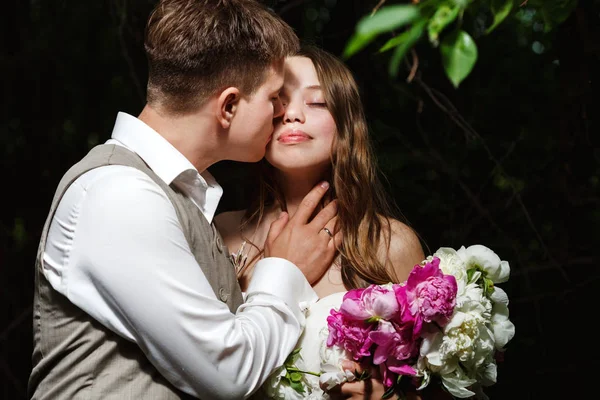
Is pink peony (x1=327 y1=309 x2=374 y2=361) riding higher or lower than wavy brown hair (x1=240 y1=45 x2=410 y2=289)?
lower

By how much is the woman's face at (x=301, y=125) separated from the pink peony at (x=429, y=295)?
612 millimetres

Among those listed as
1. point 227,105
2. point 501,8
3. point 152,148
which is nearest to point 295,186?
point 227,105

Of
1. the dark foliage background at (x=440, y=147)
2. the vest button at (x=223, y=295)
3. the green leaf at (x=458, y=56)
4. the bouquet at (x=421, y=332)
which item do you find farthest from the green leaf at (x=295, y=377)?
the dark foliage background at (x=440, y=147)

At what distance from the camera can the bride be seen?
7.67 feet

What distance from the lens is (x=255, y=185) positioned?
2684 millimetres

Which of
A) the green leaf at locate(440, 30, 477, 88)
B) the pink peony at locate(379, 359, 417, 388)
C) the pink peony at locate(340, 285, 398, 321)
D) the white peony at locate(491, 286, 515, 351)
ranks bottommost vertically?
the pink peony at locate(379, 359, 417, 388)

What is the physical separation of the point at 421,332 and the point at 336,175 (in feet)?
2.20

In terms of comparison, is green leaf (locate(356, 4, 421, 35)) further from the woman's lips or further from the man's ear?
the woman's lips

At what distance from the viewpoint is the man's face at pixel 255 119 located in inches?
83.9

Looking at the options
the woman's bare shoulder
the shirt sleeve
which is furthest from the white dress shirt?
the woman's bare shoulder

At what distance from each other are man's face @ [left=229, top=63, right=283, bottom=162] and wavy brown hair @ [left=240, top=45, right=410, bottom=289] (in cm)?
29

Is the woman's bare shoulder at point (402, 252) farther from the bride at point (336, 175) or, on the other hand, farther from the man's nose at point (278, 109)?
the man's nose at point (278, 109)

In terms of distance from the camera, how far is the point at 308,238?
7.54ft

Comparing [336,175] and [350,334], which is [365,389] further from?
[336,175]
